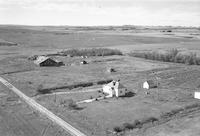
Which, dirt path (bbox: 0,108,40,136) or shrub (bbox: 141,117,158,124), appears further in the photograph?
shrub (bbox: 141,117,158,124)

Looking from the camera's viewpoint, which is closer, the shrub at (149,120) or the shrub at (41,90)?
the shrub at (149,120)

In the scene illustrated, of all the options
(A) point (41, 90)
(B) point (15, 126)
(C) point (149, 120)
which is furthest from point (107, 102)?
(B) point (15, 126)

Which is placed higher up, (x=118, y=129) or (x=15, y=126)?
(x=118, y=129)

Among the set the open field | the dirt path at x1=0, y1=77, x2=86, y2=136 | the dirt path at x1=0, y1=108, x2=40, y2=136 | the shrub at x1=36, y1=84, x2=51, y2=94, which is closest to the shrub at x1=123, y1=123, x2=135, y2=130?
the open field

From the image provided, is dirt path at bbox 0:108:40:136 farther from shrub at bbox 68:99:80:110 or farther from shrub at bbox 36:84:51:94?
shrub at bbox 36:84:51:94

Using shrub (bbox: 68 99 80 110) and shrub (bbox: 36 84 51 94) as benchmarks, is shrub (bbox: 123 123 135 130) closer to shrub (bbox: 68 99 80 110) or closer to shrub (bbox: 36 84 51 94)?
shrub (bbox: 68 99 80 110)

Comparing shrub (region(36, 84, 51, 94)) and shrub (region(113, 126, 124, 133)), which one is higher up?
shrub (region(113, 126, 124, 133))

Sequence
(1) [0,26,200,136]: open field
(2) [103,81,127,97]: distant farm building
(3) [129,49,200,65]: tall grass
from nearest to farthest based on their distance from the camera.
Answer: (1) [0,26,200,136]: open field < (2) [103,81,127,97]: distant farm building < (3) [129,49,200,65]: tall grass

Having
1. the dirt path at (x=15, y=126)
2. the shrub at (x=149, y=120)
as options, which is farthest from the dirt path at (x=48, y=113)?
the shrub at (x=149, y=120)

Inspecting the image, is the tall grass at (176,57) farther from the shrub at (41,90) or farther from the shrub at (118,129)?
the shrub at (118,129)

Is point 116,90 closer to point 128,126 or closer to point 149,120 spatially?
point 149,120

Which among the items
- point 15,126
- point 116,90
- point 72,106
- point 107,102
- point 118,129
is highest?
point 116,90

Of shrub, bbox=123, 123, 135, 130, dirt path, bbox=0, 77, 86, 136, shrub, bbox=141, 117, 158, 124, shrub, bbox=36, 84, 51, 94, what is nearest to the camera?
dirt path, bbox=0, 77, 86, 136

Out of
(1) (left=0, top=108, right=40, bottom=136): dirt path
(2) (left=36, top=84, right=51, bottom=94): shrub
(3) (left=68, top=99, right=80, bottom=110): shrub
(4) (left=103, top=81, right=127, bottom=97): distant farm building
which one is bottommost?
(2) (left=36, top=84, right=51, bottom=94): shrub
